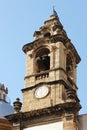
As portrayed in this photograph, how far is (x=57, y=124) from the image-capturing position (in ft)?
98.4

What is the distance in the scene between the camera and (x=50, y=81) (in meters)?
31.7

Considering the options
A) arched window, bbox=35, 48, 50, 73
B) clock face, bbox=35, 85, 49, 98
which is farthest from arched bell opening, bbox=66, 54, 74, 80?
clock face, bbox=35, 85, 49, 98

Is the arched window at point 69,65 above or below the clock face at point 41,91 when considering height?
above

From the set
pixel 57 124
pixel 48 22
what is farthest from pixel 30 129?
pixel 48 22

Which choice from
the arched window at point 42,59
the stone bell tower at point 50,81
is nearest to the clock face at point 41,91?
the stone bell tower at point 50,81

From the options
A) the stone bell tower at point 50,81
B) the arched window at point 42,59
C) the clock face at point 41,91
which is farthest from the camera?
the arched window at point 42,59

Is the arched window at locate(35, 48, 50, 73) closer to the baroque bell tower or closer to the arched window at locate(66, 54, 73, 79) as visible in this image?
the baroque bell tower

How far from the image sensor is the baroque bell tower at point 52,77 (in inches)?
1188

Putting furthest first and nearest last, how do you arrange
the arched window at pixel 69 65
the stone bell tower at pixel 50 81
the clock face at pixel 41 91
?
the arched window at pixel 69 65 → the clock face at pixel 41 91 → the stone bell tower at pixel 50 81

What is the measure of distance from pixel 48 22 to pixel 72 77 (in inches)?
158

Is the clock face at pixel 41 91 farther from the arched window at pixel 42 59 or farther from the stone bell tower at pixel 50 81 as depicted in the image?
the arched window at pixel 42 59

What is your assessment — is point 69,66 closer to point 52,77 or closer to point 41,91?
point 52,77

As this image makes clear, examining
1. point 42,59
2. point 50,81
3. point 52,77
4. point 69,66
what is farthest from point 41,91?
point 69,66

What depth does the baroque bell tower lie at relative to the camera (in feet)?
99.0
